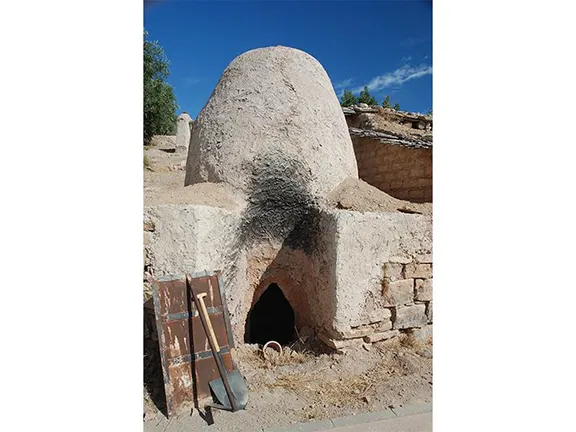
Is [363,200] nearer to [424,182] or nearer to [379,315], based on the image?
[379,315]

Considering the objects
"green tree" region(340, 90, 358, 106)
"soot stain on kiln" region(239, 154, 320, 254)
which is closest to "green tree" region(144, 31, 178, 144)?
"soot stain on kiln" region(239, 154, 320, 254)

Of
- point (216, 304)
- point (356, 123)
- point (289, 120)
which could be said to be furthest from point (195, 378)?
point (356, 123)

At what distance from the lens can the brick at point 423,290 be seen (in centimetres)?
316

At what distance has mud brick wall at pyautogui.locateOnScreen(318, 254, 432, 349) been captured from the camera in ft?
9.78

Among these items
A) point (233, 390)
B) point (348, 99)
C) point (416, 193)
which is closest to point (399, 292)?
point (233, 390)

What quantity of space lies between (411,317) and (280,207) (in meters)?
1.53

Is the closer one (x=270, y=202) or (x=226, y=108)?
(x=270, y=202)

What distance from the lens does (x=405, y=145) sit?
4.79 meters

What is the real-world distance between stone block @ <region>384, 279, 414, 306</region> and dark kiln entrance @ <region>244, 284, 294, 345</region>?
1.52 metres

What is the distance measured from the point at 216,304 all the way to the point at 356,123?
4.10 metres

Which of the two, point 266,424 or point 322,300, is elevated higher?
point 322,300

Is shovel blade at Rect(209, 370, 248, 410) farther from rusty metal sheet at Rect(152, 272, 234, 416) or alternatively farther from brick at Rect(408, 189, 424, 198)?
brick at Rect(408, 189, 424, 198)

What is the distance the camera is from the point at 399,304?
10.1 feet

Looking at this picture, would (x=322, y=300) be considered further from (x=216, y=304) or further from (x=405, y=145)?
(x=405, y=145)
